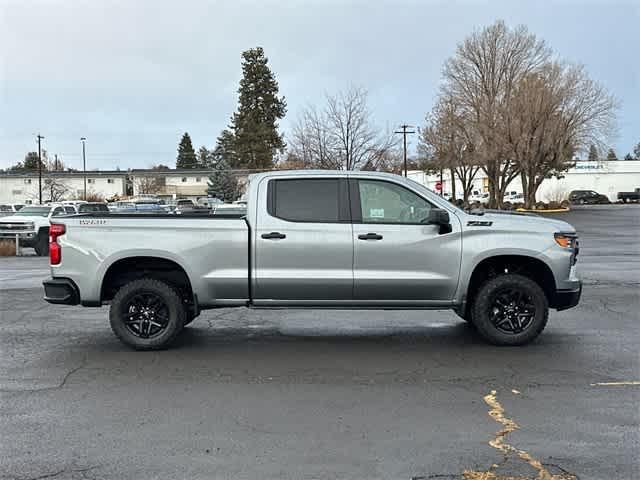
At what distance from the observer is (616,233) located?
102ft

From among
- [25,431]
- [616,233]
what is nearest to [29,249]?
[25,431]

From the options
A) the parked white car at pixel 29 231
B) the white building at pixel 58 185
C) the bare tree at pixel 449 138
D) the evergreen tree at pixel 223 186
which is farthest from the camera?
the white building at pixel 58 185

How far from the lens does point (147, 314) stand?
7.38m

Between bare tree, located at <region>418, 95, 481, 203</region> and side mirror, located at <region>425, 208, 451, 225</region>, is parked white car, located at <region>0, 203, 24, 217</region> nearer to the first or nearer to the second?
bare tree, located at <region>418, 95, 481, 203</region>

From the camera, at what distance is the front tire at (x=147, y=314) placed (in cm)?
729

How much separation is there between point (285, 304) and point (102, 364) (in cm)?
209

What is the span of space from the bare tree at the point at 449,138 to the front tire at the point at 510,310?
42.7 meters

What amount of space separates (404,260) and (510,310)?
1.40 metres

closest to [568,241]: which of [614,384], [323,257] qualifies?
[614,384]

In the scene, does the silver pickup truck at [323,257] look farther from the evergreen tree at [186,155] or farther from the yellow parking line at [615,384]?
the evergreen tree at [186,155]

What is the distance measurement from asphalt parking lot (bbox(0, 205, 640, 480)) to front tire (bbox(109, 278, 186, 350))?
20 cm

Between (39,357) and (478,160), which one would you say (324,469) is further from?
(478,160)

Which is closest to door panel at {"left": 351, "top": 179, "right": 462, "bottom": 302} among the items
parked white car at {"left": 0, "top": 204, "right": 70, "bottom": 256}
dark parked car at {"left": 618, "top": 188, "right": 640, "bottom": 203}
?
parked white car at {"left": 0, "top": 204, "right": 70, "bottom": 256}

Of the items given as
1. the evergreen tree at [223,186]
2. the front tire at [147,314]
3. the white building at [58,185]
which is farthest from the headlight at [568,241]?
the white building at [58,185]
